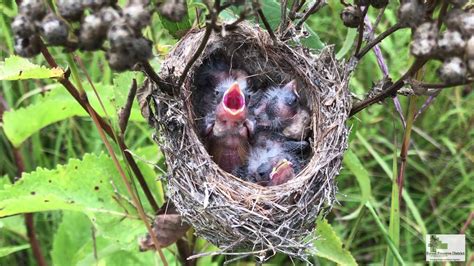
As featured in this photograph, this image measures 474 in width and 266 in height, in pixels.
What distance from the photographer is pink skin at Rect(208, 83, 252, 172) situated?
1567mm

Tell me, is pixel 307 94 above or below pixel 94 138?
above

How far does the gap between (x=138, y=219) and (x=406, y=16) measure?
0.84 m

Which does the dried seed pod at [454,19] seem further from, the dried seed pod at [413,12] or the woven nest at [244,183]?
the woven nest at [244,183]

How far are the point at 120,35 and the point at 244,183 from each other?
21.8 inches

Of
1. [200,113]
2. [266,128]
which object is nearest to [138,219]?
[200,113]

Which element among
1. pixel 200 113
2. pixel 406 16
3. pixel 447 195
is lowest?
pixel 447 195

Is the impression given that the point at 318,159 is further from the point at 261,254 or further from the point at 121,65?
the point at 121,65

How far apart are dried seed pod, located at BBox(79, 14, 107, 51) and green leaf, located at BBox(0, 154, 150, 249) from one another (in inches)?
22.1

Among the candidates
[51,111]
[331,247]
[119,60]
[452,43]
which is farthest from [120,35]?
[331,247]

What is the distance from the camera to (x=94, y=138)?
2312mm

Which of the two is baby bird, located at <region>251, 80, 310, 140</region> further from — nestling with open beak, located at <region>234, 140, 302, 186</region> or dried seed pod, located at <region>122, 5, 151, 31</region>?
dried seed pod, located at <region>122, 5, 151, 31</region>

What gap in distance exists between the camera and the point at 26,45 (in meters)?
1.01

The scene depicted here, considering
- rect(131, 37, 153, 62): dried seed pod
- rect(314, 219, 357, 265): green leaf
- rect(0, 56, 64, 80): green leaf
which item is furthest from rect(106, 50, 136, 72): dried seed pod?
rect(314, 219, 357, 265): green leaf

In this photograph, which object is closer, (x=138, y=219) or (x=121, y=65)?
(x=121, y=65)
